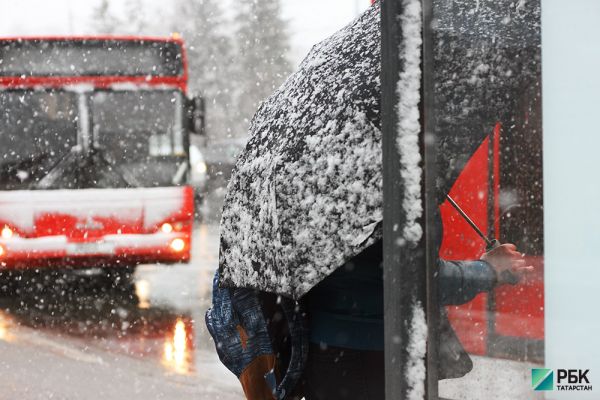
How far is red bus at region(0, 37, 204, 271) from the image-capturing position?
32.1ft

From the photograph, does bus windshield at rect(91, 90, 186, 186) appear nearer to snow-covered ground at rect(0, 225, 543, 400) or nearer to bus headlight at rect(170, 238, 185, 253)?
bus headlight at rect(170, 238, 185, 253)

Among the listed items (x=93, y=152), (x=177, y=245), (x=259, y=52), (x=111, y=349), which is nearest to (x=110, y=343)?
(x=111, y=349)

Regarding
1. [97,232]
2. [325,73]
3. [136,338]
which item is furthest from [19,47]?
[325,73]

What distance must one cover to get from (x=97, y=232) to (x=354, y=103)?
8.03 metres

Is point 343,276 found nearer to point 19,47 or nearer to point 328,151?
point 328,151

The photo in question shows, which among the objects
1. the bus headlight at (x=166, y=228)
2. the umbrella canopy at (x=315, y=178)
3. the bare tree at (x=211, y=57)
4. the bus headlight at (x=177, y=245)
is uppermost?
the bare tree at (x=211, y=57)

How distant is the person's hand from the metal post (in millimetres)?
173

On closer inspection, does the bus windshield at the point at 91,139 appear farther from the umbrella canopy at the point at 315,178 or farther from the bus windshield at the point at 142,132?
the umbrella canopy at the point at 315,178

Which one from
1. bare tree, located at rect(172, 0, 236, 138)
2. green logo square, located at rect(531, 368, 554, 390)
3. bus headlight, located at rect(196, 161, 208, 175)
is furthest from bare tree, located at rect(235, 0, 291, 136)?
green logo square, located at rect(531, 368, 554, 390)

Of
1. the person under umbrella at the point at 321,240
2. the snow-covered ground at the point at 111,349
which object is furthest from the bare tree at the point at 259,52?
the person under umbrella at the point at 321,240

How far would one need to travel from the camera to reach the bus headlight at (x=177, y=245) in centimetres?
996

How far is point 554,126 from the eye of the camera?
1926mm

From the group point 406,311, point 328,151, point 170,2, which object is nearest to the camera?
point 406,311

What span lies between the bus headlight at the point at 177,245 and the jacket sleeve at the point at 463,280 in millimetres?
8094
